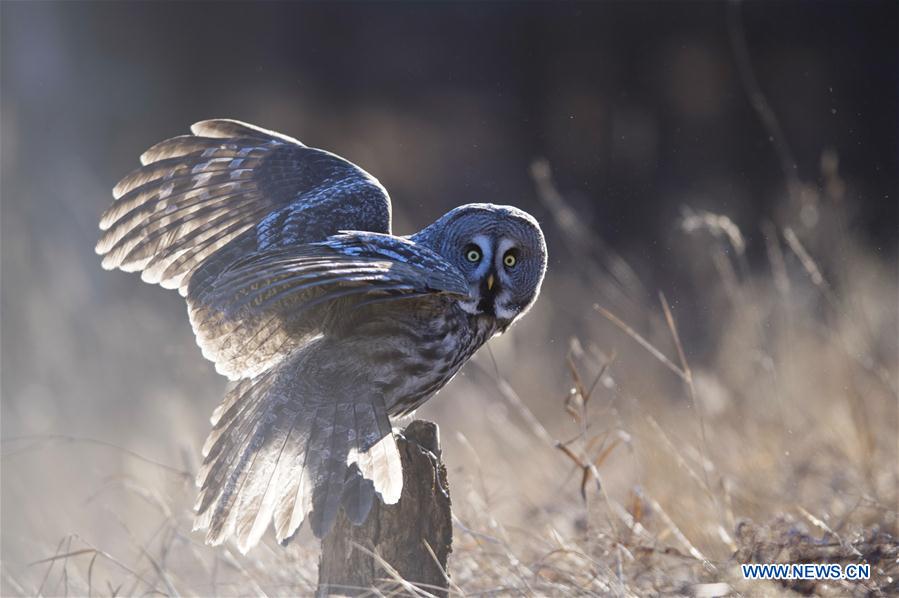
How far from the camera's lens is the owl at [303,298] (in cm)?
238

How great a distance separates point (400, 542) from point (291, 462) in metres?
0.34

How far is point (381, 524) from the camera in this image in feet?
8.02

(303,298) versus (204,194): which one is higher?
(204,194)

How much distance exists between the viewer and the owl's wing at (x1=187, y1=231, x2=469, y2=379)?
227 centimetres

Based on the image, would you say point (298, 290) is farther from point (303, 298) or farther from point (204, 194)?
point (204, 194)

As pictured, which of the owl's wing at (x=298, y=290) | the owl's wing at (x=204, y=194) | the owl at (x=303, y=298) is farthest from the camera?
the owl's wing at (x=204, y=194)

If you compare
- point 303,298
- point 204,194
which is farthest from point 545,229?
point 303,298

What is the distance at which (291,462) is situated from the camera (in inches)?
97.7

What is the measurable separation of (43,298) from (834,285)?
4907mm

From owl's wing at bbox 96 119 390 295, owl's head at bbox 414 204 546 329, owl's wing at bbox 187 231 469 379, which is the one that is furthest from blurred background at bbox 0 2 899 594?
owl's wing at bbox 96 119 390 295

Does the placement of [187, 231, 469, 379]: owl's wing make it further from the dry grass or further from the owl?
the dry grass

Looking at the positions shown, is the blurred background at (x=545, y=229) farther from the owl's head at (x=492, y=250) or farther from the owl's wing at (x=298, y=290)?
the owl's wing at (x=298, y=290)

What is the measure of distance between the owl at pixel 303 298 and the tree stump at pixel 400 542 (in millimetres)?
116

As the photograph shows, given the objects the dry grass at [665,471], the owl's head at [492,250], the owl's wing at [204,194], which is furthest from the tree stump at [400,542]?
the owl's wing at [204,194]
